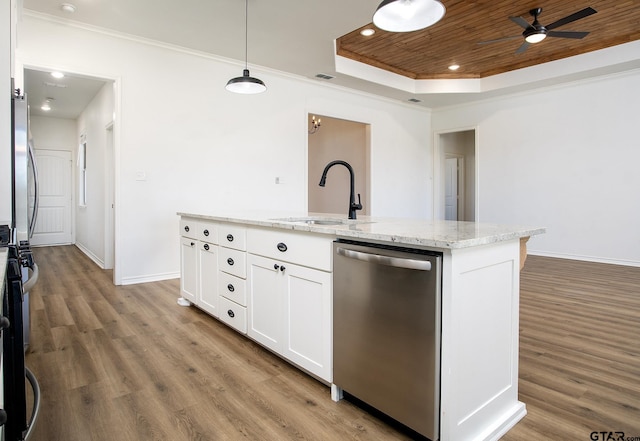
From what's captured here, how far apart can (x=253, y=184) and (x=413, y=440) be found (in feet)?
13.3

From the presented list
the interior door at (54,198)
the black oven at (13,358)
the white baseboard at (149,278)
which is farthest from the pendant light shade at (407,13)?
the interior door at (54,198)

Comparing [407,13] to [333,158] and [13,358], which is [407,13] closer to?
[13,358]

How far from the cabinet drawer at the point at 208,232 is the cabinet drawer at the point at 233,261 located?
0.42 feet

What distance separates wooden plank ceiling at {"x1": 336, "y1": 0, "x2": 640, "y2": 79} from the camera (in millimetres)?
3848

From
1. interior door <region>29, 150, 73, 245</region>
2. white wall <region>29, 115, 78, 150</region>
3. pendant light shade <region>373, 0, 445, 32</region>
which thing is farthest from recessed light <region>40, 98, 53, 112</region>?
pendant light shade <region>373, 0, 445, 32</region>

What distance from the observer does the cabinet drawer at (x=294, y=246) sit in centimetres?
176

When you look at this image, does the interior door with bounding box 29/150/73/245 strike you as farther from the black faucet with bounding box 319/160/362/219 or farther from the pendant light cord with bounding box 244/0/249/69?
the black faucet with bounding box 319/160/362/219

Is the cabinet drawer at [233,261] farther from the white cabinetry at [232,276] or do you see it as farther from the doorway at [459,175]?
the doorway at [459,175]

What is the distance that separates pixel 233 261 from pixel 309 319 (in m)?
0.86

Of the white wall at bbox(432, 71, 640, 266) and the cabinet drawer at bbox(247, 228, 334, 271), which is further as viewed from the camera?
the white wall at bbox(432, 71, 640, 266)

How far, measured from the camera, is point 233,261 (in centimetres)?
252

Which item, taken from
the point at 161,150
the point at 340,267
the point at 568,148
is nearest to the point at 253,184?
the point at 161,150

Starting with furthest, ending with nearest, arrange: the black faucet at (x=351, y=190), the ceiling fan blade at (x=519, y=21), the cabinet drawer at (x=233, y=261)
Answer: the ceiling fan blade at (x=519, y=21) → the cabinet drawer at (x=233, y=261) → the black faucet at (x=351, y=190)

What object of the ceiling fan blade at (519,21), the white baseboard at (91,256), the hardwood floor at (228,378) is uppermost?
the ceiling fan blade at (519,21)
